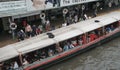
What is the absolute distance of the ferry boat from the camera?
54.6 feet

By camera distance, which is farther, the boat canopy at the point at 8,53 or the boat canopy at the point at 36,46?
the boat canopy at the point at 36,46

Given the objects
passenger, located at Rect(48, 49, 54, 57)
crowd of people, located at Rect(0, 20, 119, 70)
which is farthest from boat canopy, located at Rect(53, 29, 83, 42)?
passenger, located at Rect(48, 49, 54, 57)

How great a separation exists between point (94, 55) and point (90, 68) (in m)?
2.11

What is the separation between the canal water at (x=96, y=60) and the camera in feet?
61.3

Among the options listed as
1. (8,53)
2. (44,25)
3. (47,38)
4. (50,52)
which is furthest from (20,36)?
(8,53)

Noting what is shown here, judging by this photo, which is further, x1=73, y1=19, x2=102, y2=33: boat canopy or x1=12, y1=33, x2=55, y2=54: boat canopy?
x1=73, y1=19, x2=102, y2=33: boat canopy

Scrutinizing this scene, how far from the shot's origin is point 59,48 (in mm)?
18484

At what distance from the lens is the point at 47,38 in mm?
18344

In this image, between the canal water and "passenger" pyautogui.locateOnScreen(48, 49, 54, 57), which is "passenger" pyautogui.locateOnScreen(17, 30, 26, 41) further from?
the canal water

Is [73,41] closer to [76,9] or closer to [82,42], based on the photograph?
[82,42]

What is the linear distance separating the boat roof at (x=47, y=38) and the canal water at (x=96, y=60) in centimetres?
173

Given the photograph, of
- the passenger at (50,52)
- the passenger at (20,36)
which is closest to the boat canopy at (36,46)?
the passenger at (50,52)

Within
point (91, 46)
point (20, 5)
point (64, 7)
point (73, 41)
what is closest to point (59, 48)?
point (73, 41)

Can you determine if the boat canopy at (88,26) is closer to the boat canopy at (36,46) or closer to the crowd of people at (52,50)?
the crowd of people at (52,50)
